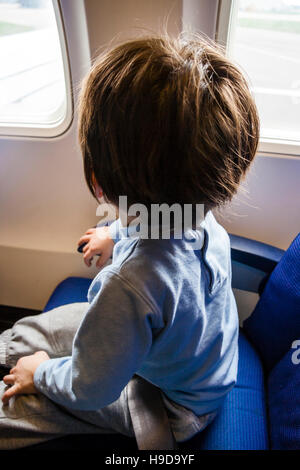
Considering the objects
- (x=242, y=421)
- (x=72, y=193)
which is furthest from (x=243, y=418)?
(x=72, y=193)

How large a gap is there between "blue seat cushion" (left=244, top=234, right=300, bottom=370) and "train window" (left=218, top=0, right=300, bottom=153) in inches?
16.5

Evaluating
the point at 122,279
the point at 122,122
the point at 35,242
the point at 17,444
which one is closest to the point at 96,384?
the point at 122,279

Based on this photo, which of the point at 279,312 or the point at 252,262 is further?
the point at 252,262

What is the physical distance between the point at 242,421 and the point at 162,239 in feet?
1.69

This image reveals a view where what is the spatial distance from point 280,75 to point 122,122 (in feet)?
2.75

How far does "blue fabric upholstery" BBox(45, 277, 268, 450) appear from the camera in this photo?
2.37ft

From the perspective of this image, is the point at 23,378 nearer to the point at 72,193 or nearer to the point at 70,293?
the point at 70,293

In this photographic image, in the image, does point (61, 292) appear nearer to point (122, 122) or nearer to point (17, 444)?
point (17, 444)

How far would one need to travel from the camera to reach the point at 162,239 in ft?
1.75

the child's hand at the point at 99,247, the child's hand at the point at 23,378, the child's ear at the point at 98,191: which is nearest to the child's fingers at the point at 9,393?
the child's hand at the point at 23,378

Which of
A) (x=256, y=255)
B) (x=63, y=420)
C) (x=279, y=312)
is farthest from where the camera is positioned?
(x=256, y=255)

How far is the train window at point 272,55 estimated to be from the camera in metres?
0.94

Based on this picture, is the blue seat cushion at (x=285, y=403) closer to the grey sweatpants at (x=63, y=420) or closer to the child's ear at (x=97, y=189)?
the grey sweatpants at (x=63, y=420)

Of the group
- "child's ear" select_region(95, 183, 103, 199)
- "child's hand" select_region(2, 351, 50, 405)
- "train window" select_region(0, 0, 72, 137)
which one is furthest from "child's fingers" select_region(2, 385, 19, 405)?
"train window" select_region(0, 0, 72, 137)
